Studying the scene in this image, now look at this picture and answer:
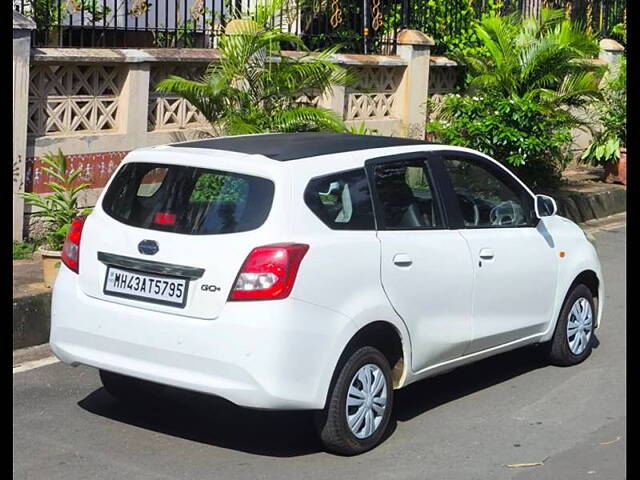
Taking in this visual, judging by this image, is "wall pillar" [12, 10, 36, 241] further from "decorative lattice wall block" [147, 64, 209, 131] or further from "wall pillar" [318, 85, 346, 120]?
"wall pillar" [318, 85, 346, 120]

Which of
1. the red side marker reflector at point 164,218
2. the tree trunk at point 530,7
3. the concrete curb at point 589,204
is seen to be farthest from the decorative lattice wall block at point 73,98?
the tree trunk at point 530,7

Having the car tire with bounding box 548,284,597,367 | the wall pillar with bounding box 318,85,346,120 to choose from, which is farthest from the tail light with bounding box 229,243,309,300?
the wall pillar with bounding box 318,85,346,120

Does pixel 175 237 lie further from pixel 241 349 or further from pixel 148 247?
pixel 241 349

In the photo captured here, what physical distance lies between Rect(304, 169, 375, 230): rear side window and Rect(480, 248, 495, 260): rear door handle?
3.21ft

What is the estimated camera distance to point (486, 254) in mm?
7000

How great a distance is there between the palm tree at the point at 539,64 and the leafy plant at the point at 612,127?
85.3 inches

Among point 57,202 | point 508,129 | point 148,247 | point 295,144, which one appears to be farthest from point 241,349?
point 508,129

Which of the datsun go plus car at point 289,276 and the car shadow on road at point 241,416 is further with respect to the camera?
the car shadow on road at point 241,416

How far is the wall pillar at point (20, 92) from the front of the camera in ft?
31.6

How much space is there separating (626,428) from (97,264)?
3.17 m

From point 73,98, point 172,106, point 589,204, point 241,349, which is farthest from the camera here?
point 589,204

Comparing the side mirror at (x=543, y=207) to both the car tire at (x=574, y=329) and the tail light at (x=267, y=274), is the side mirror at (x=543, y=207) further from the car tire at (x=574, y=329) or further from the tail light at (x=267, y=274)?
the tail light at (x=267, y=274)

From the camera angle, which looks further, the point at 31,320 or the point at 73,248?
the point at 31,320

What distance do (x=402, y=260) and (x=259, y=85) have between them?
4.63 meters
